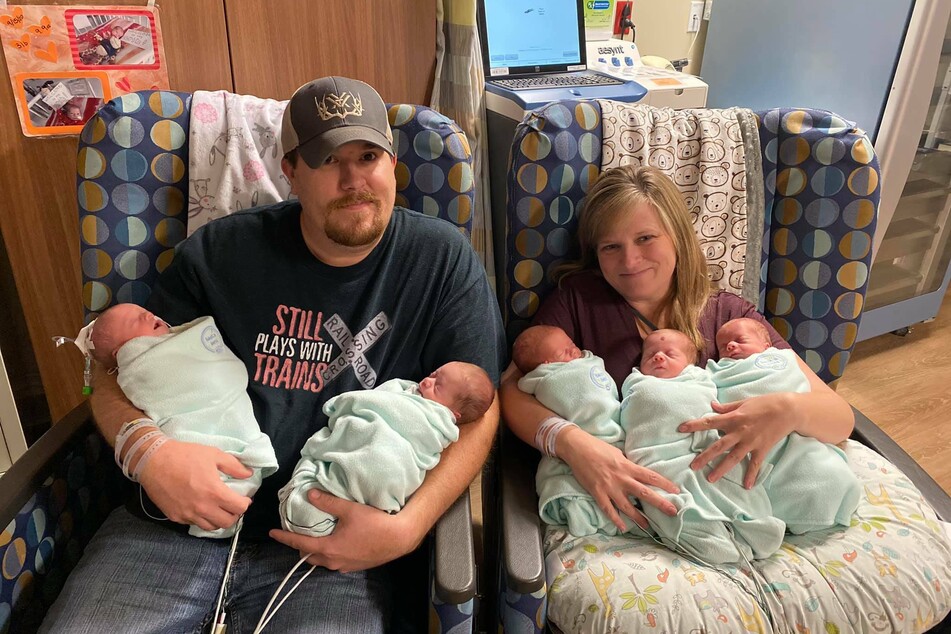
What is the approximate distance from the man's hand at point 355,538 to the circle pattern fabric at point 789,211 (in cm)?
60

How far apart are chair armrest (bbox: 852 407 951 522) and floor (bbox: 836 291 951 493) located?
109 cm

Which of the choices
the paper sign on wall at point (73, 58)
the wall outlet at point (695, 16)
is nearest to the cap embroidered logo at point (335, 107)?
the paper sign on wall at point (73, 58)

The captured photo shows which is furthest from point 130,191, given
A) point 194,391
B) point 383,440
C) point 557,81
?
point 557,81

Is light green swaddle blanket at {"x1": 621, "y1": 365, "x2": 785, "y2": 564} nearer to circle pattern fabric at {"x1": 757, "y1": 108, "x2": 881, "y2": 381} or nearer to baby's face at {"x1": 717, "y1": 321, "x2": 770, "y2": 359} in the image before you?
baby's face at {"x1": 717, "y1": 321, "x2": 770, "y2": 359}

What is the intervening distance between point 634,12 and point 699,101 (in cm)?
73

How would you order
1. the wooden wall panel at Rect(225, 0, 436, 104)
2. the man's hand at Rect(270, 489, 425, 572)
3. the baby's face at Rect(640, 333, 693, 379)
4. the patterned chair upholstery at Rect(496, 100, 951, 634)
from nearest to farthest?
the man's hand at Rect(270, 489, 425, 572)
the baby's face at Rect(640, 333, 693, 379)
the patterned chair upholstery at Rect(496, 100, 951, 634)
the wooden wall panel at Rect(225, 0, 436, 104)

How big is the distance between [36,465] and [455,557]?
748 mm

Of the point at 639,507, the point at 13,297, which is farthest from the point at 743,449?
the point at 13,297

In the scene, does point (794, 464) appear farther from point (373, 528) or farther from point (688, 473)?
point (373, 528)

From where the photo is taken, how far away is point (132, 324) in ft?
4.23

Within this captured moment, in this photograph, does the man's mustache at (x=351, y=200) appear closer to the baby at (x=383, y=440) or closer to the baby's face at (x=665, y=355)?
the baby at (x=383, y=440)

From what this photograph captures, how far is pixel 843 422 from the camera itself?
4.20 ft

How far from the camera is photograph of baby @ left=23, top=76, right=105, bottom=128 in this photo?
1.68 meters

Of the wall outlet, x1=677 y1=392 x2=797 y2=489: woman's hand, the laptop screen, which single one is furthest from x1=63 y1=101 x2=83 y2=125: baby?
the wall outlet
